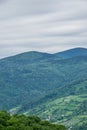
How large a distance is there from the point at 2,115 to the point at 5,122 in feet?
28.9

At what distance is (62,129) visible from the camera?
146625 millimetres

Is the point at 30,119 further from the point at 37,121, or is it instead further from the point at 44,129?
the point at 44,129

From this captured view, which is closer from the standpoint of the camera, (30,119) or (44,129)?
(44,129)

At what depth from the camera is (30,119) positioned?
156 metres

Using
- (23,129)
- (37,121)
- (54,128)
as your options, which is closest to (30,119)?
(37,121)

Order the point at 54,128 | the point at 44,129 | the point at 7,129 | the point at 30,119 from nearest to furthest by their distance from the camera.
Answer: the point at 7,129
the point at 44,129
the point at 54,128
the point at 30,119

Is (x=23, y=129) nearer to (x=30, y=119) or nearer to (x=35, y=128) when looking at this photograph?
(x=35, y=128)

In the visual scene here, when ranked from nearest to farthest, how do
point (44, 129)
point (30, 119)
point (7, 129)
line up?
point (7, 129), point (44, 129), point (30, 119)

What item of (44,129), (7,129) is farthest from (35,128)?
(7,129)

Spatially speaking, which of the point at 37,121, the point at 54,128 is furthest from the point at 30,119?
the point at 54,128

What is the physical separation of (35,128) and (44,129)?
3.51m

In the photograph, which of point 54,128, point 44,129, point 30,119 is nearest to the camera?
point 44,129

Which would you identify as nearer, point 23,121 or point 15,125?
point 15,125

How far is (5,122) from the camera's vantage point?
140250 mm
